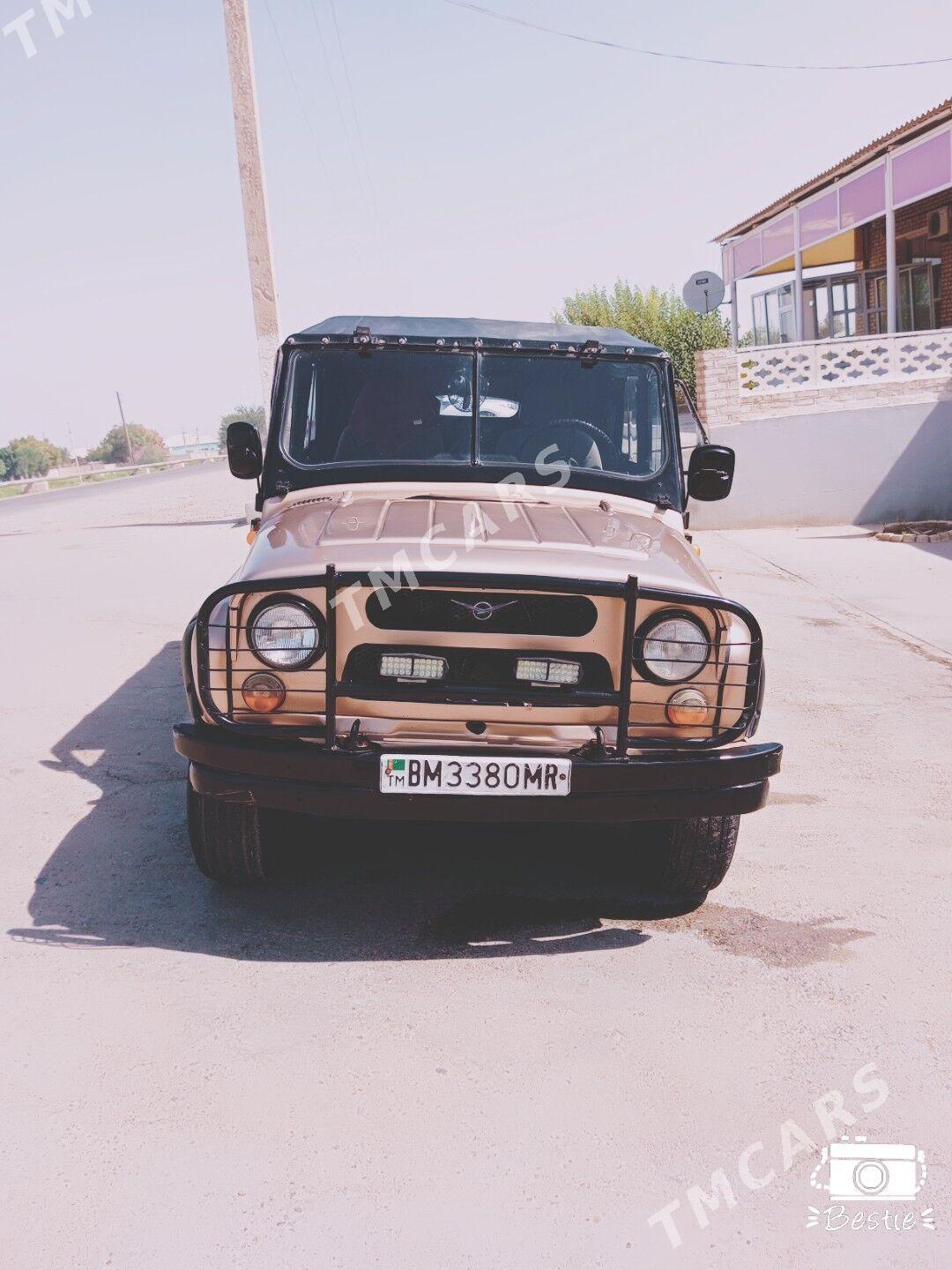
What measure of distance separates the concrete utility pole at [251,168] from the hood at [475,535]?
453 inches

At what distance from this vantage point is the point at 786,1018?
315cm

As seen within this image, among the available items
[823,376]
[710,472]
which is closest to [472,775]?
[710,472]

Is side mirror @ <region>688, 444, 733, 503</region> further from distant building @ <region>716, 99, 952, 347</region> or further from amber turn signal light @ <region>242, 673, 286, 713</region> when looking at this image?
distant building @ <region>716, 99, 952, 347</region>

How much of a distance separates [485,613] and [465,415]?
151 centimetres

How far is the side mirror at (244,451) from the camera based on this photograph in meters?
4.84

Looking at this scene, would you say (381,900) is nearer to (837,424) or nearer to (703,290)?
(837,424)

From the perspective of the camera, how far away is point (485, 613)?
336 cm

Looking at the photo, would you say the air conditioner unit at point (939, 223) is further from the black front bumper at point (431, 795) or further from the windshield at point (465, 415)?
the black front bumper at point (431, 795)

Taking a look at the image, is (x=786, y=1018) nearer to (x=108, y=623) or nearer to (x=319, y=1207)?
(x=319, y=1207)

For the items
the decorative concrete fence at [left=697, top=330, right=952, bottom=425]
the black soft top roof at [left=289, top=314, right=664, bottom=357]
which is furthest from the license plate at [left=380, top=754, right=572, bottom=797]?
the decorative concrete fence at [left=697, top=330, right=952, bottom=425]

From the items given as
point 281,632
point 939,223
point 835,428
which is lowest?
point 281,632

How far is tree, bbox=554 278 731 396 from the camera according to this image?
36.5 metres

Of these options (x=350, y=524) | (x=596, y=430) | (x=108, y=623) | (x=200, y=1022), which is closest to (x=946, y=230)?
(x=108, y=623)

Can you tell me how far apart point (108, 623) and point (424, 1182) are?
25.1ft
